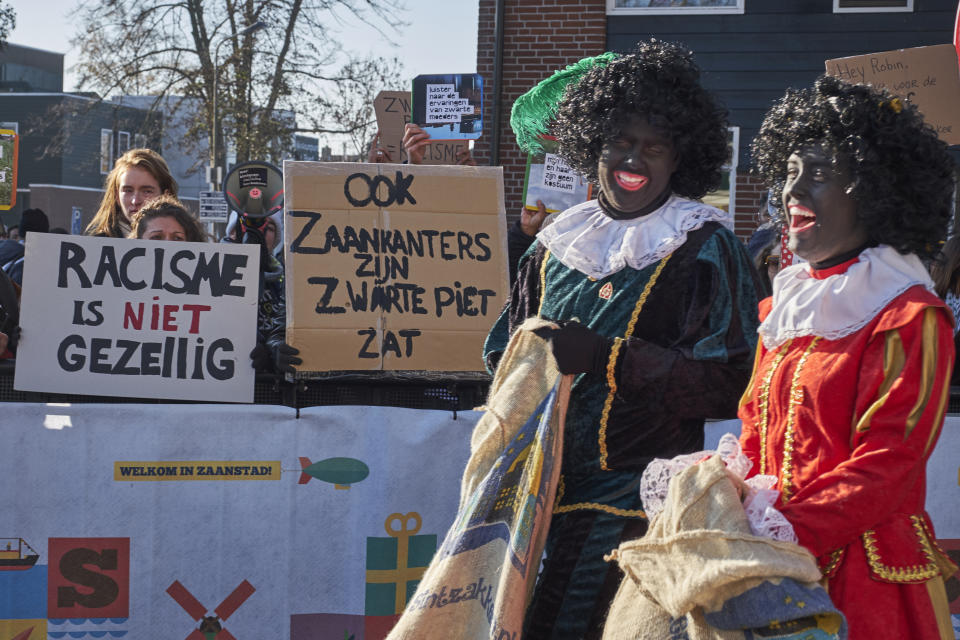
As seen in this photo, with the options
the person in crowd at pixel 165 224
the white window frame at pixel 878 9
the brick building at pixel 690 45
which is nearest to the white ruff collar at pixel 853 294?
the person in crowd at pixel 165 224

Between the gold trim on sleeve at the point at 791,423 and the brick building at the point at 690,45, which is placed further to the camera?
the brick building at the point at 690,45

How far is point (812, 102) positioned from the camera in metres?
2.31

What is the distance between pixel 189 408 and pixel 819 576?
9.11 ft

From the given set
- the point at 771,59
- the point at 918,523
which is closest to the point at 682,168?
the point at 918,523

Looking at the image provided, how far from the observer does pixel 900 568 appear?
2043 millimetres

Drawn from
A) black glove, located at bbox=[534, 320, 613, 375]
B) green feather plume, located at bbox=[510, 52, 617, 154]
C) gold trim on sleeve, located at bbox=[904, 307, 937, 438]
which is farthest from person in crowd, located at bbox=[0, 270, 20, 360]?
gold trim on sleeve, located at bbox=[904, 307, 937, 438]

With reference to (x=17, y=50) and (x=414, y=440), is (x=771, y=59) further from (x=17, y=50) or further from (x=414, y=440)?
(x=17, y=50)

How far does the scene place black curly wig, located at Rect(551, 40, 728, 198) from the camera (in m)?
2.74

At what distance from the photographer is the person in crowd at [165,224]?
4.58m

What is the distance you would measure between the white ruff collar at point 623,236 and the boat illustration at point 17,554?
2.43 meters

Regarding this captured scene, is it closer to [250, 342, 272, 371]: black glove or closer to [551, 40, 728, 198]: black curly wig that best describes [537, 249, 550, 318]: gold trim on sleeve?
[551, 40, 728, 198]: black curly wig

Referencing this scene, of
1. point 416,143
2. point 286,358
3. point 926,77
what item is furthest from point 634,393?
point 926,77

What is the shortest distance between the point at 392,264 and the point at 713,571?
277 centimetres

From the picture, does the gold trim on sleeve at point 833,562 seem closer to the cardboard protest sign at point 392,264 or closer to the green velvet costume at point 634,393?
the green velvet costume at point 634,393
